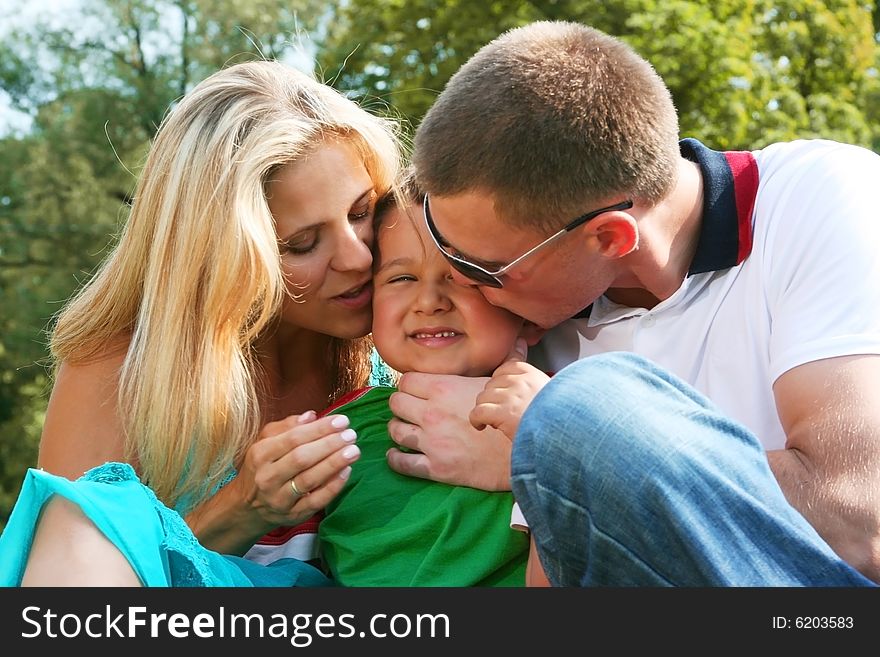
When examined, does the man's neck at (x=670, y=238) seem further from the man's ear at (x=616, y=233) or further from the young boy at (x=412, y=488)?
the young boy at (x=412, y=488)

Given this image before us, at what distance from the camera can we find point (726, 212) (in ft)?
9.09

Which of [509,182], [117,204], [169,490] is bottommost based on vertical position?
[117,204]

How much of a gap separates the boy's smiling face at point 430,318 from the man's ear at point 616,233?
0.36 m

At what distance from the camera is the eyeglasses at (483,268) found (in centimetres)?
273

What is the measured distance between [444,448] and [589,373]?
3.03 ft

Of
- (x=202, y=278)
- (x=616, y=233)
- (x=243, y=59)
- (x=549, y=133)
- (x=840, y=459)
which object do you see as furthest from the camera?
(x=243, y=59)

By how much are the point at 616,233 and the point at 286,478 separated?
3.34 ft

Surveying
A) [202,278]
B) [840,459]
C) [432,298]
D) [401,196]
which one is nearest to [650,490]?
[840,459]

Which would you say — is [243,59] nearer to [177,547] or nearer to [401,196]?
[401,196]

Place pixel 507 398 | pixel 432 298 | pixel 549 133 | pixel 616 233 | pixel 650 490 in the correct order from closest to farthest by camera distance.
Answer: pixel 650 490 → pixel 507 398 → pixel 549 133 → pixel 616 233 → pixel 432 298

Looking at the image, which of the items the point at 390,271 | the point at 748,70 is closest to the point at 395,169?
the point at 390,271

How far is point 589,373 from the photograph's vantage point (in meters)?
1.87

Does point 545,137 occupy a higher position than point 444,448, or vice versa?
point 545,137

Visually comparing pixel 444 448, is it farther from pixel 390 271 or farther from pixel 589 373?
pixel 589 373
